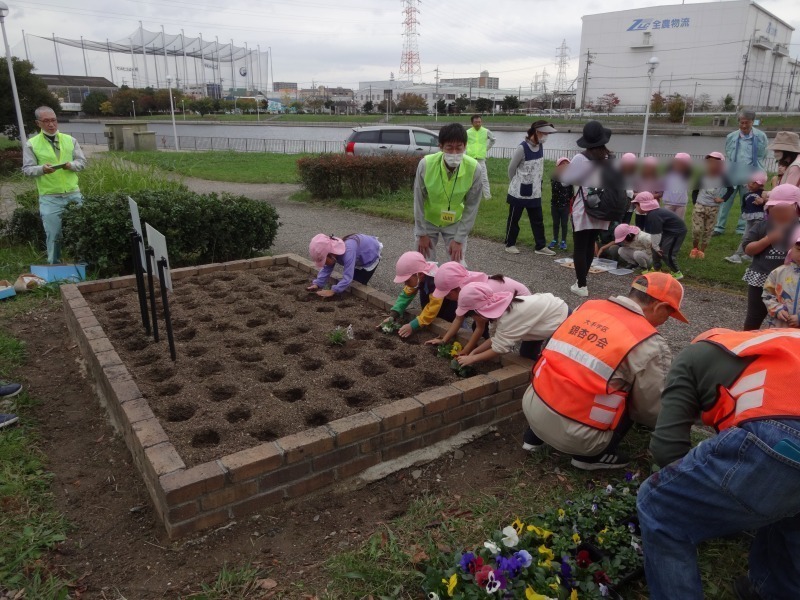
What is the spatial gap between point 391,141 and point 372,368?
1202cm

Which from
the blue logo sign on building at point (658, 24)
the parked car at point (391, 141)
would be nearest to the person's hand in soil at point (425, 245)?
the parked car at point (391, 141)

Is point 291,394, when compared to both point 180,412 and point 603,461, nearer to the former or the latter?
point 180,412

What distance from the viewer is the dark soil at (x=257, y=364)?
3.18m

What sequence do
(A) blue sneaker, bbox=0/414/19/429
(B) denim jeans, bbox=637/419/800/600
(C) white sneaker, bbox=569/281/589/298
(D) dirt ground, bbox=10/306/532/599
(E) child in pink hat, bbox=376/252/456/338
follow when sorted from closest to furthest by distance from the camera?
(B) denim jeans, bbox=637/419/800/600
(D) dirt ground, bbox=10/306/532/599
(A) blue sneaker, bbox=0/414/19/429
(E) child in pink hat, bbox=376/252/456/338
(C) white sneaker, bbox=569/281/589/298

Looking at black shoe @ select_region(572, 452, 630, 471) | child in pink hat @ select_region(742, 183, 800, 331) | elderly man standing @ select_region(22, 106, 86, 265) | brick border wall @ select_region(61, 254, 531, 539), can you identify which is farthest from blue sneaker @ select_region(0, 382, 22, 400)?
child in pink hat @ select_region(742, 183, 800, 331)

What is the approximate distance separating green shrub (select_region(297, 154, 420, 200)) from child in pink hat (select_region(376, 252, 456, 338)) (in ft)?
25.9

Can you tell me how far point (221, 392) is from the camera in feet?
11.6

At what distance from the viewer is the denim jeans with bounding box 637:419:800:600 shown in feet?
5.14

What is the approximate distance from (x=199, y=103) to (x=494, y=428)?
7707 centimetres

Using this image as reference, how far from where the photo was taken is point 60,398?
3.98 meters

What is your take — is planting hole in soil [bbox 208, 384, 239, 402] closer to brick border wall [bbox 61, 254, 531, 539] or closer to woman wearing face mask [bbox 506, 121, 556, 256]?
brick border wall [bbox 61, 254, 531, 539]

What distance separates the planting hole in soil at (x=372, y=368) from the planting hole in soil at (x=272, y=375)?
0.53 m

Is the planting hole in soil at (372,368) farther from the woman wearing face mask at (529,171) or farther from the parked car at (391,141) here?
the parked car at (391,141)

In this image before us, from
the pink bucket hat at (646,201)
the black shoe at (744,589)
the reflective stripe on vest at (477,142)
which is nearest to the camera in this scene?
the black shoe at (744,589)
